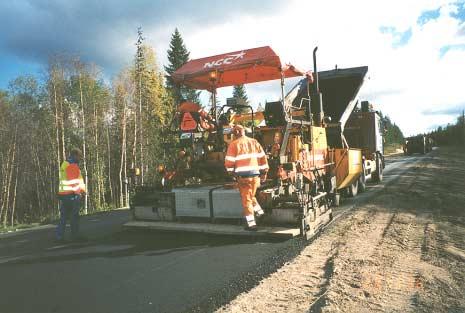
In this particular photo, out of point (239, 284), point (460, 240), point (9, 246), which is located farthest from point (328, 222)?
point (9, 246)

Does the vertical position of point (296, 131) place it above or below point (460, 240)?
above

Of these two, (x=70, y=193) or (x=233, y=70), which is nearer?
(x=70, y=193)

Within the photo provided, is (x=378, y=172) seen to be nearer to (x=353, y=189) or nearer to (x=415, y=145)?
(x=353, y=189)

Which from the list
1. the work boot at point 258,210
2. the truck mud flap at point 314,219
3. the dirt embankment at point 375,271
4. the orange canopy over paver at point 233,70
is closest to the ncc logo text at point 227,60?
→ the orange canopy over paver at point 233,70

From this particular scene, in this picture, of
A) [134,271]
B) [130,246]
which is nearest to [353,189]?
[130,246]

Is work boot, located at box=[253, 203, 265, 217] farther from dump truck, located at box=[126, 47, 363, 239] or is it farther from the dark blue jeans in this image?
the dark blue jeans

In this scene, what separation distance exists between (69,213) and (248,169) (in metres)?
3.38

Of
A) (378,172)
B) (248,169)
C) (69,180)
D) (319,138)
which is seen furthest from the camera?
(378,172)

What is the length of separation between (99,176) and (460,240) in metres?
24.8

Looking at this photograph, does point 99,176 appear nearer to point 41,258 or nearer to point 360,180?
point 360,180

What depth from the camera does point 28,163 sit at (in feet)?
84.5

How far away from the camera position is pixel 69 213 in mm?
6875

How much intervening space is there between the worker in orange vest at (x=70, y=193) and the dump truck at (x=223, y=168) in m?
0.93

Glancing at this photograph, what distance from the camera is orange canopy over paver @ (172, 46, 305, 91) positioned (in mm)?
6465
